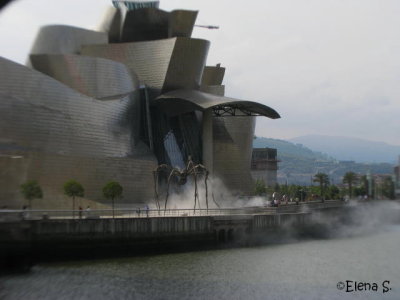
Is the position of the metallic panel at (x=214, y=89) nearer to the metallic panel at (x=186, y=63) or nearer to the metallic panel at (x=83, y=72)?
the metallic panel at (x=186, y=63)

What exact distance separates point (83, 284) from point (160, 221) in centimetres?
901

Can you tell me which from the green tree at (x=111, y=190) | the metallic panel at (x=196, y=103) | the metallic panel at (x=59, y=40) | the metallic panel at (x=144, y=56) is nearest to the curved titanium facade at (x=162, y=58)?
the metallic panel at (x=144, y=56)

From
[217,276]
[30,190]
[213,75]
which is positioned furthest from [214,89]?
[217,276]

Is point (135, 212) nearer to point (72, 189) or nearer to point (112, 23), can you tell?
point (72, 189)

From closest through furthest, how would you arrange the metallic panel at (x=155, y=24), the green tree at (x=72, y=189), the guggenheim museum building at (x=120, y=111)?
the green tree at (x=72, y=189) < the guggenheim museum building at (x=120, y=111) < the metallic panel at (x=155, y=24)

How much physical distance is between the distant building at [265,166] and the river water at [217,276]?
134m

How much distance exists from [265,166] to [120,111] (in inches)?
4886

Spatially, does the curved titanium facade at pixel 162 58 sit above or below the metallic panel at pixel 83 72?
above

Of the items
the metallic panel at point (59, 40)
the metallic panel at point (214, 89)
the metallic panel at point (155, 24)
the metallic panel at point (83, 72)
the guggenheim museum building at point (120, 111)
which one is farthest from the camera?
the metallic panel at point (214, 89)

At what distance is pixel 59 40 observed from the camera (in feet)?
157

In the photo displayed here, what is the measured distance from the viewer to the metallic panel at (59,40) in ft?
157

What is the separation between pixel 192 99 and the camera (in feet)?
149

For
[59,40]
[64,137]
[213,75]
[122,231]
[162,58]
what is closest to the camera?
[122,231]

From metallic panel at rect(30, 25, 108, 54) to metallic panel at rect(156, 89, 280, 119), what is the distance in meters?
8.54
